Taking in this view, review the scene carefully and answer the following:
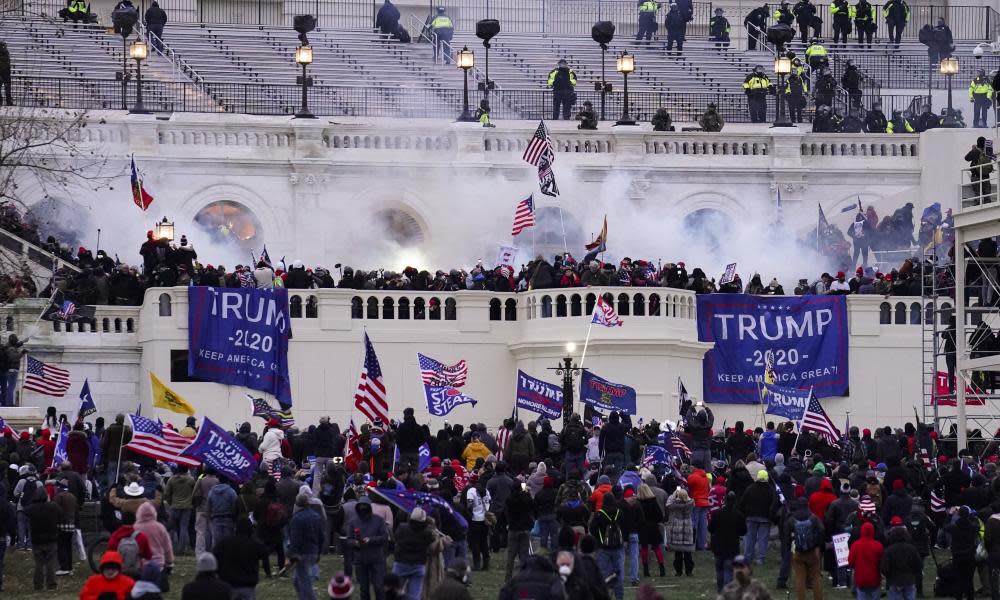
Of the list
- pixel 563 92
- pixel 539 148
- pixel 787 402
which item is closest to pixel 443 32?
pixel 563 92

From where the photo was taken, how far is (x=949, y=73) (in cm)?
6725

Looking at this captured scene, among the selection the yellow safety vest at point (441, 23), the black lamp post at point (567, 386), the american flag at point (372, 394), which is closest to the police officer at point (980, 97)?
the yellow safety vest at point (441, 23)

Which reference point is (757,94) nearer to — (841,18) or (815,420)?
(841,18)

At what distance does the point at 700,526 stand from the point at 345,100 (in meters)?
27.6

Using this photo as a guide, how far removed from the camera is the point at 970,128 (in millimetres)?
62750

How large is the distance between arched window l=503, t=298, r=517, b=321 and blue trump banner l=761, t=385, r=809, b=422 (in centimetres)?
718

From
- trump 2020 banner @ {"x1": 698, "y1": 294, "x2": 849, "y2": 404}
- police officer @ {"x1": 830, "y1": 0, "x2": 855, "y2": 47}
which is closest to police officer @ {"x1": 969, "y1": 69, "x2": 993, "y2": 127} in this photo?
police officer @ {"x1": 830, "y1": 0, "x2": 855, "y2": 47}

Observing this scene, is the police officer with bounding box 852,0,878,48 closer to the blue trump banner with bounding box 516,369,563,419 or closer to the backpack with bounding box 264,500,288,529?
the blue trump banner with bounding box 516,369,563,419

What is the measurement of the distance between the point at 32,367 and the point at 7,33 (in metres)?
19.0

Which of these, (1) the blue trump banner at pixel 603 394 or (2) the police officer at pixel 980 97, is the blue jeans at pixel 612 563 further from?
(2) the police officer at pixel 980 97

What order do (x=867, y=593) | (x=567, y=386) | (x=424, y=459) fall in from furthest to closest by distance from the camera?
(x=567, y=386) → (x=424, y=459) → (x=867, y=593)

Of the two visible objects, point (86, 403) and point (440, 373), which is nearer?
point (440, 373)

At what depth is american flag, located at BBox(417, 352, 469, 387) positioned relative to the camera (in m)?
44.5

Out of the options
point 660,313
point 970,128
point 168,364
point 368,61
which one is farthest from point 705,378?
point 368,61
